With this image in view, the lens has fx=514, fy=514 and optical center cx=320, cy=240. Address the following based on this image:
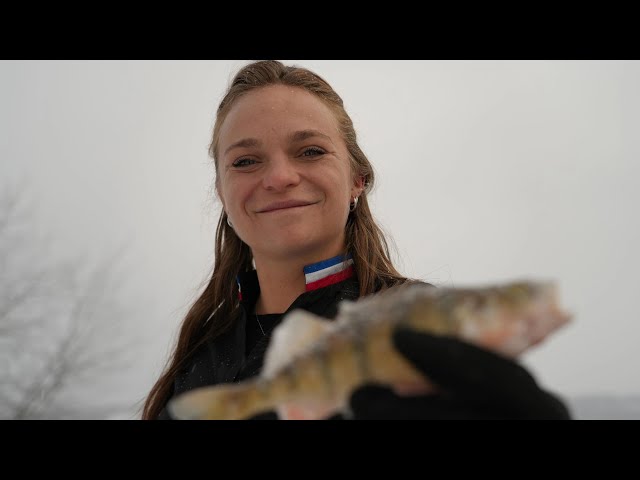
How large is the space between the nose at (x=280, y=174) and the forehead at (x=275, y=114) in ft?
0.25

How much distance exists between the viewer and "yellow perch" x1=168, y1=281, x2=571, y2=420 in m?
0.68

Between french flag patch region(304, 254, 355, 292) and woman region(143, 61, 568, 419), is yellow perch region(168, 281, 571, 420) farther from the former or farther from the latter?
french flag patch region(304, 254, 355, 292)

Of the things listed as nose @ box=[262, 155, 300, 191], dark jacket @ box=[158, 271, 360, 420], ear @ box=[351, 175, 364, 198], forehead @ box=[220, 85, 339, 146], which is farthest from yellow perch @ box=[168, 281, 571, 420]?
ear @ box=[351, 175, 364, 198]

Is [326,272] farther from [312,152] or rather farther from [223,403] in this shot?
[223,403]

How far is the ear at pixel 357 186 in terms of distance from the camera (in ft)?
5.30

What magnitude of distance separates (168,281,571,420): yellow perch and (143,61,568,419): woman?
539 mm

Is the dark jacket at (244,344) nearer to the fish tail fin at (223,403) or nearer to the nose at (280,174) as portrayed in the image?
the nose at (280,174)

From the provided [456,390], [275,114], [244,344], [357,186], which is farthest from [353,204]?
[456,390]

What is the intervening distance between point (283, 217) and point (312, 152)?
0.19m

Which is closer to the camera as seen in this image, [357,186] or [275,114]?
[275,114]

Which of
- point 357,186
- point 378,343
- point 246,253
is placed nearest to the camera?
point 378,343

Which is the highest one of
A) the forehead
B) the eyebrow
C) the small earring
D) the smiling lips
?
the forehead

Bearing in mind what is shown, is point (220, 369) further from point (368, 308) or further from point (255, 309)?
point (368, 308)

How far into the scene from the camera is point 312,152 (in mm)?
1388
